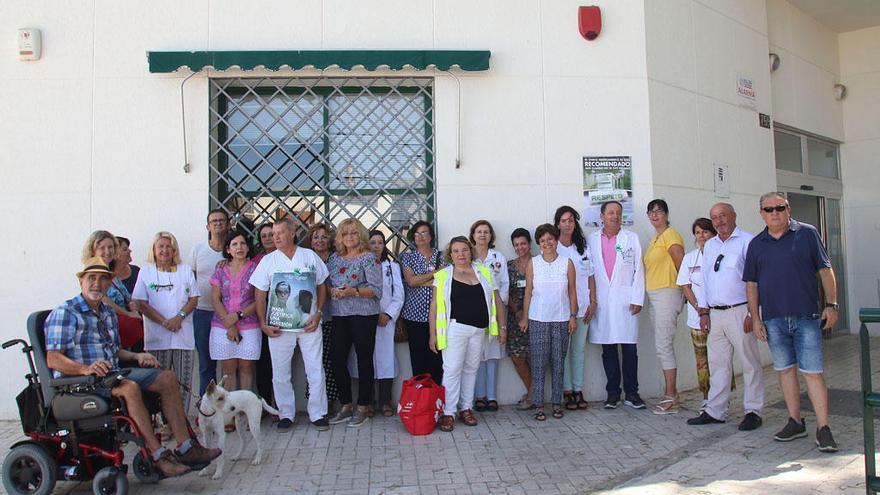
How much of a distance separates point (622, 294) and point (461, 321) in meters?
1.62

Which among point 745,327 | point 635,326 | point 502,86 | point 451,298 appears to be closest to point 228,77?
point 502,86

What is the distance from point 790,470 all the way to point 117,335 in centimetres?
457

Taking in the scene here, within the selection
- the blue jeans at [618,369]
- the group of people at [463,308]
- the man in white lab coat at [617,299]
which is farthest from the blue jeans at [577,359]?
the blue jeans at [618,369]

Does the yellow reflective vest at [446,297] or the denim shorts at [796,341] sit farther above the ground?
the yellow reflective vest at [446,297]

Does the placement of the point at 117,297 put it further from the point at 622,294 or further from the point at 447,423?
→ the point at 622,294

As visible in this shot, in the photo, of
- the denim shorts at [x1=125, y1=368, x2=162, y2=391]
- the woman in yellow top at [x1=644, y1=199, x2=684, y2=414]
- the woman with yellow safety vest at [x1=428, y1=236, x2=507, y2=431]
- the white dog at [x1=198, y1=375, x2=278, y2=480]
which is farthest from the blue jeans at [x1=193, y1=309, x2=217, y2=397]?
the woman in yellow top at [x1=644, y1=199, x2=684, y2=414]

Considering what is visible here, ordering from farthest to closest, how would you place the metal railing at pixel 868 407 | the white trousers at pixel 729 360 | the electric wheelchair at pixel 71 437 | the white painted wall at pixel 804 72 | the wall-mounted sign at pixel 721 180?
the white painted wall at pixel 804 72
the wall-mounted sign at pixel 721 180
the white trousers at pixel 729 360
the electric wheelchair at pixel 71 437
the metal railing at pixel 868 407

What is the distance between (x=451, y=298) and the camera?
523 centimetres

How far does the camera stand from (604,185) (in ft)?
20.4

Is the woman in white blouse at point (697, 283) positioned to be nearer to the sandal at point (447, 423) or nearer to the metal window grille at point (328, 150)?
the sandal at point (447, 423)

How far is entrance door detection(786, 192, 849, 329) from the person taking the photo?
29.7ft

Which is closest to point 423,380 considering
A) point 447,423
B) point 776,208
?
point 447,423

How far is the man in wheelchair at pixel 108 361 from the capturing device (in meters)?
3.79

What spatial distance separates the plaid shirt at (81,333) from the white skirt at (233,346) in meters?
1.14
